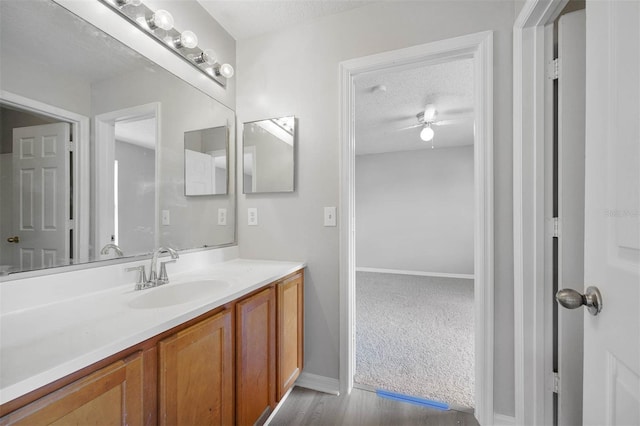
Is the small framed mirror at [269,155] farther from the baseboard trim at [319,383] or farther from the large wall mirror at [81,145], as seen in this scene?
the baseboard trim at [319,383]

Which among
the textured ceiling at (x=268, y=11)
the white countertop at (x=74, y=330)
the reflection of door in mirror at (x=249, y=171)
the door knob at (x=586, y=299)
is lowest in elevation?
the white countertop at (x=74, y=330)

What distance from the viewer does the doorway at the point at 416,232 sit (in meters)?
1.90

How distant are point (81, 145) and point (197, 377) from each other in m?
1.01

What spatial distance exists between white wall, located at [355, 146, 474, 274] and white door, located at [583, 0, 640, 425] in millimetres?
4426

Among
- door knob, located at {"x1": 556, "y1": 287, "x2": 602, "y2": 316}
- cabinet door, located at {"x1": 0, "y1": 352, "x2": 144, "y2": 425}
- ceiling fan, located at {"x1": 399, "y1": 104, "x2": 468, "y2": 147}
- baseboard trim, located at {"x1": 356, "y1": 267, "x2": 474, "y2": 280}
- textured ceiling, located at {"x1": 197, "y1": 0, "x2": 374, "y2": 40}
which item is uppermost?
textured ceiling, located at {"x1": 197, "y1": 0, "x2": 374, "y2": 40}

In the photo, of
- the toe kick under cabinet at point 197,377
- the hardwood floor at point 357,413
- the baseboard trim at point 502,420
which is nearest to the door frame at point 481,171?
the baseboard trim at point 502,420

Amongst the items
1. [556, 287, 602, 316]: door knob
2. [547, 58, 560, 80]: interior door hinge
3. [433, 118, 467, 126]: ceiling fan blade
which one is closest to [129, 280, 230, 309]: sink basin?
[556, 287, 602, 316]: door knob

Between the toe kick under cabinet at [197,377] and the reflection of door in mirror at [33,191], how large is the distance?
0.58 m

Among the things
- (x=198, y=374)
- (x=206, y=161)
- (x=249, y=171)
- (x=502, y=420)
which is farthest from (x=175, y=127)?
(x=502, y=420)

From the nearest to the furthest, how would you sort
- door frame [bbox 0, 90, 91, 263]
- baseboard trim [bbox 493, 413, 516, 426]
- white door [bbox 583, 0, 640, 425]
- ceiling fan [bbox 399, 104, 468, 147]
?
white door [bbox 583, 0, 640, 425] < door frame [bbox 0, 90, 91, 263] < baseboard trim [bbox 493, 413, 516, 426] < ceiling fan [bbox 399, 104, 468, 147]

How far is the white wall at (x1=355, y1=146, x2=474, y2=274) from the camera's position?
184 inches

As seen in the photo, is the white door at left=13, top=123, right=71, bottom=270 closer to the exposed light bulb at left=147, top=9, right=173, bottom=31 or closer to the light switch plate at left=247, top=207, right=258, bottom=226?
the exposed light bulb at left=147, top=9, right=173, bottom=31

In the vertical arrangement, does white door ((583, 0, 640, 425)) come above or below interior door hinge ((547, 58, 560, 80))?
below

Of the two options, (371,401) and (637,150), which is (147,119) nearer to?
(637,150)
